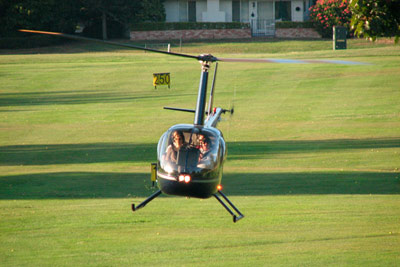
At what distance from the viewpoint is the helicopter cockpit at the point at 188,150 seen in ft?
36.6

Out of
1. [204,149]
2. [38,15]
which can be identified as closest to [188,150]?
[204,149]

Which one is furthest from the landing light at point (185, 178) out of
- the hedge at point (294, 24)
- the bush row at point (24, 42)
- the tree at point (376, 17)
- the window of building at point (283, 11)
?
the window of building at point (283, 11)

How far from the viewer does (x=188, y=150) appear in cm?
1123

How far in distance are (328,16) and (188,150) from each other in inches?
2044

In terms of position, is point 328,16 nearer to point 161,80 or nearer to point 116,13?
point 116,13

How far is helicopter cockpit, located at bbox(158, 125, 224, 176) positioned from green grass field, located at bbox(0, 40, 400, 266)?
1.97 metres

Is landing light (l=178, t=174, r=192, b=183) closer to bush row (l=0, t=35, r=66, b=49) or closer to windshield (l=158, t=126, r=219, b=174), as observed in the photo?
windshield (l=158, t=126, r=219, b=174)

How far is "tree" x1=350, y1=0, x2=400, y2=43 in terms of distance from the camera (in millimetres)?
10938

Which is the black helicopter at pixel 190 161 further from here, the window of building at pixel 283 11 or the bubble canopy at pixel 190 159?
the window of building at pixel 283 11

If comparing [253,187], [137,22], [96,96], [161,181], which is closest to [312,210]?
[253,187]

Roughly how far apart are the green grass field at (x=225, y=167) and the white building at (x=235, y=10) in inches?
842

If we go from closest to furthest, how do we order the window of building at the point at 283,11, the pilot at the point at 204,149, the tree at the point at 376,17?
1. the tree at the point at 376,17
2. the pilot at the point at 204,149
3. the window of building at the point at 283,11

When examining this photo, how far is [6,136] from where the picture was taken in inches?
1125

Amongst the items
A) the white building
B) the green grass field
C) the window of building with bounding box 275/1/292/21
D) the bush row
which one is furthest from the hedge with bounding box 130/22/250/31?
the green grass field
